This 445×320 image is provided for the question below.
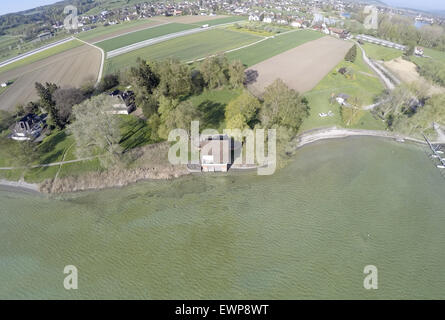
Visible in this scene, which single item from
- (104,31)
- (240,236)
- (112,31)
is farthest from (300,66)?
(104,31)

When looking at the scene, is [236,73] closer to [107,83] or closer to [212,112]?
[212,112]

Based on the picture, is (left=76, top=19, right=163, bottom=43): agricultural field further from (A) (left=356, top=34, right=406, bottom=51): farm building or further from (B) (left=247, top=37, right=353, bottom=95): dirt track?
(A) (left=356, top=34, right=406, bottom=51): farm building

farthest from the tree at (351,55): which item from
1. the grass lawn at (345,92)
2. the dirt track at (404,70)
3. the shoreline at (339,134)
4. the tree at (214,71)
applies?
the tree at (214,71)

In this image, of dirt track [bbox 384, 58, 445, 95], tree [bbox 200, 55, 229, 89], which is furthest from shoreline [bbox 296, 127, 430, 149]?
dirt track [bbox 384, 58, 445, 95]

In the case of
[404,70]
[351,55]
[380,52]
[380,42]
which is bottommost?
[404,70]

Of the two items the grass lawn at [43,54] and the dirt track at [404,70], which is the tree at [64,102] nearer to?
the grass lawn at [43,54]
